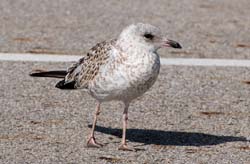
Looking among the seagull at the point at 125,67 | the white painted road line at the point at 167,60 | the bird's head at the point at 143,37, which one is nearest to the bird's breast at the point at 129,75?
the seagull at the point at 125,67

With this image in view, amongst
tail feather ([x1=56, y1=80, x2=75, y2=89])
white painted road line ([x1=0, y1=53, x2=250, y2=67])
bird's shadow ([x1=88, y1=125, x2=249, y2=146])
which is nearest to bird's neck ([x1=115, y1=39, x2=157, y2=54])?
tail feather ([x1=56, y1=80, x2=75, y2=89])

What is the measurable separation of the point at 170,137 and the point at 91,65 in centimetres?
99

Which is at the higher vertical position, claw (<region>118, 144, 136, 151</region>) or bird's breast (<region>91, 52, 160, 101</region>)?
bird's breast (<region>91, 52, 160, 101</region>)

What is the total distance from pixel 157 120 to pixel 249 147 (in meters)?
1.14

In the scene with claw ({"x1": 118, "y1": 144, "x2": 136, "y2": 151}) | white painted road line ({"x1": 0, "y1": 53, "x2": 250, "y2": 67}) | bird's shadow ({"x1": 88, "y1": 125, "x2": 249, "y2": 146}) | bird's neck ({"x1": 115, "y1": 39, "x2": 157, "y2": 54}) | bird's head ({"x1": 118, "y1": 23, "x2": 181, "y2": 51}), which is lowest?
claw ({"x1": 118, "y1": 144, "x2": 136, "y2": 151})

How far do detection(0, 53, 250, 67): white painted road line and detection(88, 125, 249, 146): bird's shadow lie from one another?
2705 millimetres

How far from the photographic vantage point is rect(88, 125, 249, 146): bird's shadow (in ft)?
26.9

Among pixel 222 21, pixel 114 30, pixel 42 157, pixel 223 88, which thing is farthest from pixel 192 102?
pixel 222 21

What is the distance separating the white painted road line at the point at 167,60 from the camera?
1113 cm

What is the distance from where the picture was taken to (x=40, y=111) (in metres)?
9.03

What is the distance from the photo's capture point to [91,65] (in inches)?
316

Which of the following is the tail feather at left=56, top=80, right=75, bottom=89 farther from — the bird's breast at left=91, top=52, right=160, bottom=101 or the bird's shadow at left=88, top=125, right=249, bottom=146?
the bird's breast at left=91, top=52, right=160, bottom=101

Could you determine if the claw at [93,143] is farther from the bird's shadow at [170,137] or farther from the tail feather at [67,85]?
the tail feather at [67,85]

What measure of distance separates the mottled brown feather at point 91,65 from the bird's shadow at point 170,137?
22.2 inches
